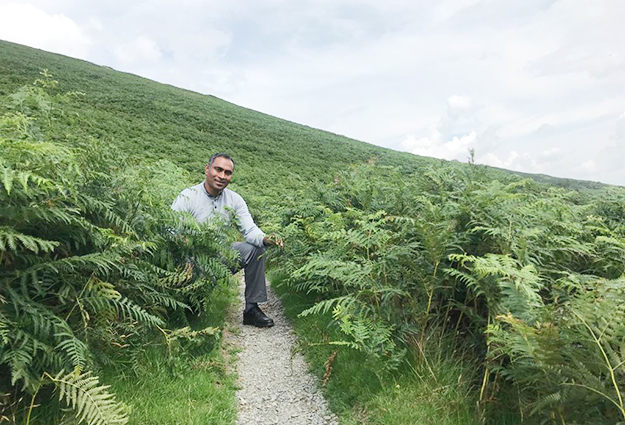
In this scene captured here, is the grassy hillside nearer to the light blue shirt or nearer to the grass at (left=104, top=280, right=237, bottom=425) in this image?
the light blue shirt

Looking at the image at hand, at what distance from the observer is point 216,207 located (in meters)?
5.61

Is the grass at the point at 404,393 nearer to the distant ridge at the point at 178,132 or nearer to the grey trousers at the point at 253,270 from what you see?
the grey trousers at the point at 253,270

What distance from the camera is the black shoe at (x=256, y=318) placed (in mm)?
5297

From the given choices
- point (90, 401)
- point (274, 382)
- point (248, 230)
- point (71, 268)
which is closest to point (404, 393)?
point (274, 382)

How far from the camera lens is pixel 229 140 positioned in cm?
3394

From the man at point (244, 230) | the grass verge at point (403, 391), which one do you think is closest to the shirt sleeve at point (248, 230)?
the man at point (244, 230)

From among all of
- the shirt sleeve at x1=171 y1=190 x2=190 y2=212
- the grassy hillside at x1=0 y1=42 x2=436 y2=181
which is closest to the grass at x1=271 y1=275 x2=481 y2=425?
the shirt sleeve at x1=171 y1=190 x2=190 y2=212

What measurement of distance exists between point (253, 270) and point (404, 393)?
2.88 m

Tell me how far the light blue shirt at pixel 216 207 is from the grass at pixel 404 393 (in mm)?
2209

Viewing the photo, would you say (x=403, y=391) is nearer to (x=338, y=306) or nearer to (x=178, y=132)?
(x=338, y=306)

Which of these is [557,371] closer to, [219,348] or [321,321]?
[321,321]

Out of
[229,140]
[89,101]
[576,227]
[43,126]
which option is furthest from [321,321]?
[89,101]

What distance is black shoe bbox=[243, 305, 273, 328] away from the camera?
209 inches

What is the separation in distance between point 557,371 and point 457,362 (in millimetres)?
1043
